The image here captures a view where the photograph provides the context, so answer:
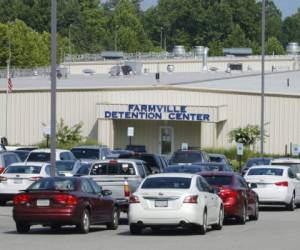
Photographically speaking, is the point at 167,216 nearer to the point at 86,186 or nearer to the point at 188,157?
the point at 86,186

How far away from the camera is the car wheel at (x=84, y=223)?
1115 inches

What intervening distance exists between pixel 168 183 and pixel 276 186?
41.0ft

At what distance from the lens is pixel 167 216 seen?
27.5m

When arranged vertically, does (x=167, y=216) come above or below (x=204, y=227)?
above

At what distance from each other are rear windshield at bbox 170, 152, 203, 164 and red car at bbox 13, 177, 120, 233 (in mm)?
22823

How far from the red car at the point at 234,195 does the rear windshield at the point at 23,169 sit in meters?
8.39

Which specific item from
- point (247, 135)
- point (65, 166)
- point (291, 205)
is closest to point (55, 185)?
point (291, 205)

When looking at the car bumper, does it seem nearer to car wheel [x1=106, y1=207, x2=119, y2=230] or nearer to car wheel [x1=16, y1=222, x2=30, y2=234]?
car wheel [x1=16, y1=222, x2=30, y2=234]

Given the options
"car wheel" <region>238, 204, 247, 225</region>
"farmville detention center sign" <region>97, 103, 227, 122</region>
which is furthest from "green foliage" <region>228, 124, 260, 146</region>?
"car wheel" <region>238, 204, 247, 225</region>

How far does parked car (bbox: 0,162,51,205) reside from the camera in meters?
40.1

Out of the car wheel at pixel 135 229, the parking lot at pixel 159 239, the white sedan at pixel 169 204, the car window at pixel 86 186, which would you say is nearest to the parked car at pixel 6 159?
the parking lot at pixel 159 239

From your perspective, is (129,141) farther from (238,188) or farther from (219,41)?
(219,41)

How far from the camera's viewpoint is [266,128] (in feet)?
258

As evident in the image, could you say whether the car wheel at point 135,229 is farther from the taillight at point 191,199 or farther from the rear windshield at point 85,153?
the rear windshield at point 85,153
